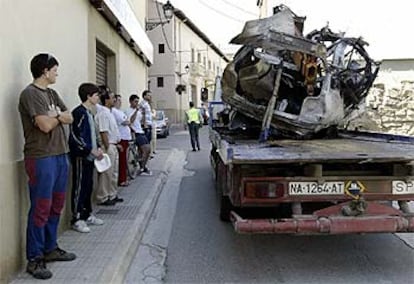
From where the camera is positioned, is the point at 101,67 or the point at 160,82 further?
the point at 160,82

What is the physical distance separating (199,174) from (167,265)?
23.8 feet

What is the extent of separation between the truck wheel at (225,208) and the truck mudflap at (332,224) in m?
1.86

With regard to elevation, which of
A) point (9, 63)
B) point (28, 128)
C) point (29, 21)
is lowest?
point (28, 128)

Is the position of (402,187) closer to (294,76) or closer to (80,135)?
(294,76)

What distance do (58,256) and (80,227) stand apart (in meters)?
1.27

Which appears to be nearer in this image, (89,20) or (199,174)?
(89,20)

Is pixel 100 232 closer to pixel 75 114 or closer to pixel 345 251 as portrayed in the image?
pixel 75 114

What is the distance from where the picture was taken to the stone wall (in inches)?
714

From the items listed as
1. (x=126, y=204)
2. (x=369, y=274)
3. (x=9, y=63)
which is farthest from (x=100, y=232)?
(x=369, y=274)

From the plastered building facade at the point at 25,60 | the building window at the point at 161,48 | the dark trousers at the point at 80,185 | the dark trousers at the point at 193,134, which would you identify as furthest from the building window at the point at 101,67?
the building window at the point at 161,48

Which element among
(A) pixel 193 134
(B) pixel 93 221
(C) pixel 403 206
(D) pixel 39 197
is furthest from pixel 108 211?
(A) pixel 193 134

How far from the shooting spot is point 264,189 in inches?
195

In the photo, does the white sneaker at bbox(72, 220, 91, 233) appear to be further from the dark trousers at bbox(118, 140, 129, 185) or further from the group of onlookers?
the dark trousers at bbox(118, 140, 129, 185)

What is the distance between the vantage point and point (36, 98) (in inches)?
172
